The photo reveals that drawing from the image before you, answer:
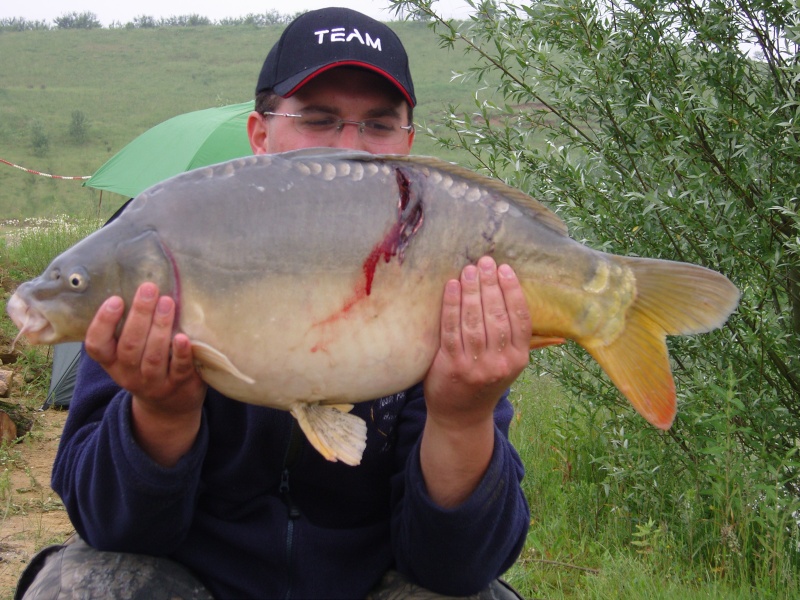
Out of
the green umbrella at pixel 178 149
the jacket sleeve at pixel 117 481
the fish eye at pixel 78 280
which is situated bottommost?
the green umbrella at pixel 178 149

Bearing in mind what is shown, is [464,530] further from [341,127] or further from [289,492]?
[341,127]

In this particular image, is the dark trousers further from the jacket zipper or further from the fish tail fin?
the fish tail fin

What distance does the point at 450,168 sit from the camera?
4.72 ft

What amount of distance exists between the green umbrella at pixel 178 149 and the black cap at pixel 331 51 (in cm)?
420

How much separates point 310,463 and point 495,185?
733 mm

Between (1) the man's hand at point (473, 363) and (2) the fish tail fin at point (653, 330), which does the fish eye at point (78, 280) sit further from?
(2) the fish tail fin at point (653, 330)

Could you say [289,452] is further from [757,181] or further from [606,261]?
[757,181]

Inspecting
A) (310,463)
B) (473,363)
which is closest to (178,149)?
(310,463)

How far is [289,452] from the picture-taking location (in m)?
1.79

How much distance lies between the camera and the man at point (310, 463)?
148cm

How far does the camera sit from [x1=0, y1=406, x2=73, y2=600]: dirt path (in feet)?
9.79

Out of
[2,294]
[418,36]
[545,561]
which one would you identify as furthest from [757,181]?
[418,36]

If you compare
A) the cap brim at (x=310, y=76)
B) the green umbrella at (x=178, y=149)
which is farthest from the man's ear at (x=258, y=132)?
the green umbrella at (x=178, y=149)

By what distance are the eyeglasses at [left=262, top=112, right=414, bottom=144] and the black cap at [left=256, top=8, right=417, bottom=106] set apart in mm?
63
